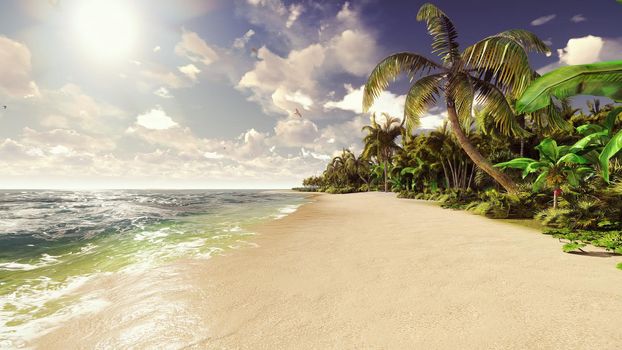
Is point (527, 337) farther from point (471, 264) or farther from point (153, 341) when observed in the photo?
point (153, 341)

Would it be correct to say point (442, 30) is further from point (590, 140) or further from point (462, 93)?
point (590, 140)

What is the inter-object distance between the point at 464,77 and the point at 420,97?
1.82 metres

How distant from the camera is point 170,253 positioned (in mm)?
5965

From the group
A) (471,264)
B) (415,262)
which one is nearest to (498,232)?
(471,264)

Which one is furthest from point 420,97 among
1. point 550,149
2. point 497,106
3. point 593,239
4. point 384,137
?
point 384,137

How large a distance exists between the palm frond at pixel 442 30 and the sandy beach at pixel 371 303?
31.8 feet

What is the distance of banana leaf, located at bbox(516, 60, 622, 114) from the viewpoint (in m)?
3.54

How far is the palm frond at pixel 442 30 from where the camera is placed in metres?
11.5

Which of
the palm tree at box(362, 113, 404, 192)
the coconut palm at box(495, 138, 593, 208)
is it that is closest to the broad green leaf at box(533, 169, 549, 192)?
the coconut palm at box(495, 138, 593, 208)

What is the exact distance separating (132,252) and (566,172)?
12903 mm

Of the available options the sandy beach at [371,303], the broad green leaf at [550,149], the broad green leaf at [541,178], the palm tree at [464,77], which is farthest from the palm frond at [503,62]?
the sandy beach at [371,303]

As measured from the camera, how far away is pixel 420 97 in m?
12.0

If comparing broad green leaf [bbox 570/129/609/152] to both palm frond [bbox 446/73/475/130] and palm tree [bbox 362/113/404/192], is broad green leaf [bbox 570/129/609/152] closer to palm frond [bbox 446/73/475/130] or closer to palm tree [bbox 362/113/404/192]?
palm frond [bbox 446/73/475/130]

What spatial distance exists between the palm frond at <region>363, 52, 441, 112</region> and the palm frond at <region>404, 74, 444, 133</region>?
1.56 ft
